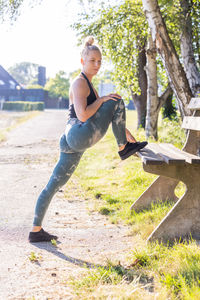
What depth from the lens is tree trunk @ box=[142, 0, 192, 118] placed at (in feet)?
22.1

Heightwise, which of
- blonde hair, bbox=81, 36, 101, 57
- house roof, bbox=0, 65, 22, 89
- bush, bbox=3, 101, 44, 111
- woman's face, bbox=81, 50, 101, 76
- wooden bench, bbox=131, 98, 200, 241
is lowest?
bush, bbox=3, 101, 44, 111

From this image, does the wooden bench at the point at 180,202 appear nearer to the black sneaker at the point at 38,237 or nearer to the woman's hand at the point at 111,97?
the woman's hand at the point at 111,97

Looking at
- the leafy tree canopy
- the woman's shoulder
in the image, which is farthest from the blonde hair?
the leafy tree canopy

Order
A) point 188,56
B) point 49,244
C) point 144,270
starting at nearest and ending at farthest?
1. point 144,270
2. point 49,244
3. point 188,56

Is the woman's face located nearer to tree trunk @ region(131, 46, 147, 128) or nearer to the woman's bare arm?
the woman's bare arm

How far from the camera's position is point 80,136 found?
307cm

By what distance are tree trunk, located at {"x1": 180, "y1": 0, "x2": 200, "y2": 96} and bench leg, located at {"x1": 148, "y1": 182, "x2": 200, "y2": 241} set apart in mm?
3817

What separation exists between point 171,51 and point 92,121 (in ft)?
13.8

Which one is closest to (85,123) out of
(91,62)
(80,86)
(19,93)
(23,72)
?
(80,86)

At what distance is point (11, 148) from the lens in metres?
11.2

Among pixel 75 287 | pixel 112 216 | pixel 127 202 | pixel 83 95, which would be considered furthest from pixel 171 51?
pixel 75 287

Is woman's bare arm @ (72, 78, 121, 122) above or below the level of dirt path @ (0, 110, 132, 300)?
above

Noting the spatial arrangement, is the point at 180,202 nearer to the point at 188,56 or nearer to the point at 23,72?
the point at 188,56

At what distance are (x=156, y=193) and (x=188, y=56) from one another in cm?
412
